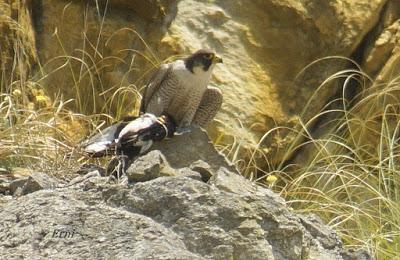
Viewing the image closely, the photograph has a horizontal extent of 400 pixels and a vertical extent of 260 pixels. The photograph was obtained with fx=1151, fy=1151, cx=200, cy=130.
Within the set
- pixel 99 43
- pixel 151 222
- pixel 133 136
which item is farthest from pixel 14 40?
pixel 151 222

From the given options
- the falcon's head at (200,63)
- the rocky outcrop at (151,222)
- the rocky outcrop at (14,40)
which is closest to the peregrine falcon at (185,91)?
the falcon's head at (200,63)

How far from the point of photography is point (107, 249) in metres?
3.61

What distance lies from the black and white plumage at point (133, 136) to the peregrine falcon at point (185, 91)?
30 centimetres

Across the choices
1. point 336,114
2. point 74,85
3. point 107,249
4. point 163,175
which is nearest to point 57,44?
point 74,85

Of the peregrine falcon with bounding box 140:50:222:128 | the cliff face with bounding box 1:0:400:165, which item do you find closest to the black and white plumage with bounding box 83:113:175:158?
the peregrine falcon with bounding box 140:50:222:128

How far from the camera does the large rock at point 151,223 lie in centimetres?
363

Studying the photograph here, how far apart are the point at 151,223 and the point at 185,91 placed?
2.22 meters

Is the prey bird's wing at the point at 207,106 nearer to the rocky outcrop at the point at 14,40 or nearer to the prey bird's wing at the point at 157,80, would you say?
the prey bird's wing at the point at 157,80

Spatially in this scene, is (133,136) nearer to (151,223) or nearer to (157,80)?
(157,80)

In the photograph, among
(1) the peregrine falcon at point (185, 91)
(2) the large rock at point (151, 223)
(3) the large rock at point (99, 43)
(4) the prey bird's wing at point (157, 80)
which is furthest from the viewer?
(3) the large rock at point (99, 43)

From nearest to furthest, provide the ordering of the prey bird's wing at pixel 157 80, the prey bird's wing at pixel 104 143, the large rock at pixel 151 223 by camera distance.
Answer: the large rock at pixel 151 223
the prey bird's wing at pixel 104 143
the prey bird's wing at pixel 157 80

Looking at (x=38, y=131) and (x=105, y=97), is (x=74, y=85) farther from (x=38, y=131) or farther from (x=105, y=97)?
(x=38, y=131)

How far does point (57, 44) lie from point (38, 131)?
1.44 metres

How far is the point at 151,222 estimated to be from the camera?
12.2 ft
